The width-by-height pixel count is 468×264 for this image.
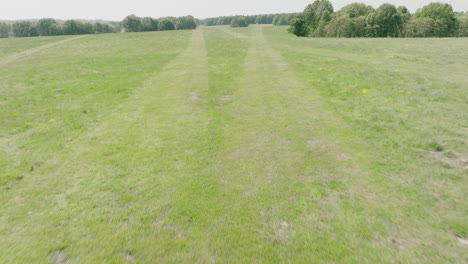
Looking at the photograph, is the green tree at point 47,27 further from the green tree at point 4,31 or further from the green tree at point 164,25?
the green tree at point 164,25

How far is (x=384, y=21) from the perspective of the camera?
8712 cm

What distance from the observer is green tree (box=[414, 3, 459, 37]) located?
85.8 meters

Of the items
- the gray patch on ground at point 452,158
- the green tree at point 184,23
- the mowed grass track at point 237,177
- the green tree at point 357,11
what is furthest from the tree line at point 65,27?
the gray patch on ground at point 452,158

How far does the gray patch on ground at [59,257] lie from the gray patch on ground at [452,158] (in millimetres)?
12343

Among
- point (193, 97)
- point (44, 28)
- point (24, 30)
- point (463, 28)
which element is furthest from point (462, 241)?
point (24, 30)

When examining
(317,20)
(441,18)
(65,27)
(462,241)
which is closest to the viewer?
(462,241)

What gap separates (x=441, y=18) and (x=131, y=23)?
131 meters

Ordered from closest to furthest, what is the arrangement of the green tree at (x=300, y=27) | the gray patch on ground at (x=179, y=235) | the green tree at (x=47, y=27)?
the gray patch on ground at (x=179, y=235), the green tree at (x=300, y=27), the green tree at (x=47, y=27)

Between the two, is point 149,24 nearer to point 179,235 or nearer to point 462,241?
point 179,235

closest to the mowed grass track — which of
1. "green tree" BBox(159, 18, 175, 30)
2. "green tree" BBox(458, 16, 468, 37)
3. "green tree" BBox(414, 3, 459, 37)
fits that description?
"green tree" BBox(414, 3, 459, 37)

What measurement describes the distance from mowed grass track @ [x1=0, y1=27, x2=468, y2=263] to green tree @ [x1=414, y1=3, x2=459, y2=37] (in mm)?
89772

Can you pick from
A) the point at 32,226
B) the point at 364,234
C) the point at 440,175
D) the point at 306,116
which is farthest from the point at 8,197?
the point at 440,175

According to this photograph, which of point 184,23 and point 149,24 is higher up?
point 184,23

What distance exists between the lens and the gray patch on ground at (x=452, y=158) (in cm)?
946
